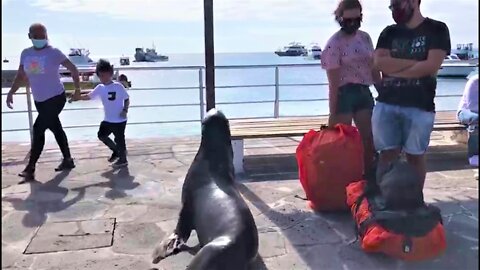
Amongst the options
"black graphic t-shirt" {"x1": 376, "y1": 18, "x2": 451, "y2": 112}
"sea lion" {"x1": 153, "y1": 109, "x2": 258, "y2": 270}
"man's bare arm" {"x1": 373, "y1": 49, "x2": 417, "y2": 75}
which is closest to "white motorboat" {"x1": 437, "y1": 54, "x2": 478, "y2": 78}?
"black graphic t-shirt" {"x1": 376, "y1": 18, "x2": 451, "y2": 112}

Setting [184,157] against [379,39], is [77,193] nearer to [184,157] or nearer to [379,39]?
[184,157]

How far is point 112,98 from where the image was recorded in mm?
5832

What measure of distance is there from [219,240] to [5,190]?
2.95 metres

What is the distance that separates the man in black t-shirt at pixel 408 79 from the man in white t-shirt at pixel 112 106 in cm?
322

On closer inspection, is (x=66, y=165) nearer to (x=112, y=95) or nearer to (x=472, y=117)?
(x=112, y=95)

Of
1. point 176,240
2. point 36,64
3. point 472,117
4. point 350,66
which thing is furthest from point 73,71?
point 472,117

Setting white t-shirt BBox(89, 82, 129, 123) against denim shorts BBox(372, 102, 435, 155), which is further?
white t-shirt BBox(89, 82, 129, 123)

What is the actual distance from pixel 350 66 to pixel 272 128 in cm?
190

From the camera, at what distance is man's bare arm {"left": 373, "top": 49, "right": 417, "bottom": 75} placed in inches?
132


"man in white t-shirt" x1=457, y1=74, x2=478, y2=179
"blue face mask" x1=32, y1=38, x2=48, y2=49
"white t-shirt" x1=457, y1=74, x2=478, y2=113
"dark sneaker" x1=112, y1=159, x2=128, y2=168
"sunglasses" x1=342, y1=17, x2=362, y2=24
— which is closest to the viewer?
"white t-shirt" x1=457, y1=74, x2=478, y2=113

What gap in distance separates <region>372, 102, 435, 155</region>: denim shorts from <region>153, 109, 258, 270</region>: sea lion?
1088 millimetres

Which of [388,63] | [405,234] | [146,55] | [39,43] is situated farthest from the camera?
[146,55]

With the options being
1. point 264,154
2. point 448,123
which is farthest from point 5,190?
point 448,123

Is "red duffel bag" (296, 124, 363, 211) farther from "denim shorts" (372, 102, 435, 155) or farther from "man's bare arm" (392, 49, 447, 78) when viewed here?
"man's bare arm" (392, 49, 447, 78)
